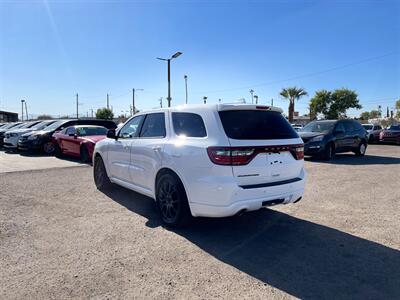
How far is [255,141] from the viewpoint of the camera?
428cm

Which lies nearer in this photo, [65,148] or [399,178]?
[399,178]

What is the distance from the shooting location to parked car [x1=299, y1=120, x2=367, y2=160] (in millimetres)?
12781

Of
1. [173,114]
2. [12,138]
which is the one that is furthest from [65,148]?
[173,114]

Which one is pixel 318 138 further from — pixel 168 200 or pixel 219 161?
pixel 219 161

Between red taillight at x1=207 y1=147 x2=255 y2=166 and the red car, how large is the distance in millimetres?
8698


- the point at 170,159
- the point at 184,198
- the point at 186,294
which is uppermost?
the point at 170,159

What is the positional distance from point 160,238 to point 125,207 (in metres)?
1.79

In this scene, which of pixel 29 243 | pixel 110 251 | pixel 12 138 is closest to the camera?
pixel 110 251

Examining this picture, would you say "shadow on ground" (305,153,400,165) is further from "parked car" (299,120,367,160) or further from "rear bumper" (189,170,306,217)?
"rear bumper" (189,170,306,217)

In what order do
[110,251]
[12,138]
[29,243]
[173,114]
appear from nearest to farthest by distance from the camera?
[110,251] < [29,243] < [173,114] < [12,138]

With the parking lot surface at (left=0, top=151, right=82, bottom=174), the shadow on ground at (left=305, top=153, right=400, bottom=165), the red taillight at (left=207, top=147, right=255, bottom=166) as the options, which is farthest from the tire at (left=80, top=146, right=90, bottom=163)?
the red taillight at (left=207, top=147, right=255, bottom=166)

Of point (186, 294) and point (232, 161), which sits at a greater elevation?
point (232, 161)

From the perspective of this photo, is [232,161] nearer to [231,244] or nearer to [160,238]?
[231,244]

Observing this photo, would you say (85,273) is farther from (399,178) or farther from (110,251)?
(399,178)
